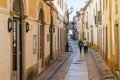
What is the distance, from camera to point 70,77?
17.0 meters

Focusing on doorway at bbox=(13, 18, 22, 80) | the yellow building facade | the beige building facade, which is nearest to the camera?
the yellow building facade

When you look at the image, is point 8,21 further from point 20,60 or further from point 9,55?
point 20,60

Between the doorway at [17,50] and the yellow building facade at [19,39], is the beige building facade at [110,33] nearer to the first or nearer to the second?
the yellow building facade at [19,39]

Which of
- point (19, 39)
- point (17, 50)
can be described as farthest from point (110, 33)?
point (17, 50)

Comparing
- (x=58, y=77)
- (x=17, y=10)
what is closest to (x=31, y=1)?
(x=17, y=10)

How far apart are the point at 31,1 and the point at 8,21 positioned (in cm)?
457

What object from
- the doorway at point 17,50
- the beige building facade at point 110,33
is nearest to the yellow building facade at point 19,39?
the doorway at point 17,50

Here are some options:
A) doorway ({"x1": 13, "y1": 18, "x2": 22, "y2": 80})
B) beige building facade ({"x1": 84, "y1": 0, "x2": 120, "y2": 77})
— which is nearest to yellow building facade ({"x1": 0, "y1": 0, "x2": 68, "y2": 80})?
doorway ({"x1": 13, "y1": 18, "x2": 22, "y2": 80})

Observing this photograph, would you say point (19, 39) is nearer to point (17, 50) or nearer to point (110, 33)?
point (17, 50)

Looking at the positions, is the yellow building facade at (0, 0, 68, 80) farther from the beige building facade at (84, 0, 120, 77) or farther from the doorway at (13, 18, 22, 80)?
the beige building facade at (84, 0, 120, 77)

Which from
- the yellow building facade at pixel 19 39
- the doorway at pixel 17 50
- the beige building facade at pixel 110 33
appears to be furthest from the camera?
the beige building facade at pixel 110 33

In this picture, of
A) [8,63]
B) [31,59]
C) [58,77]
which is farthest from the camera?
[58,77]

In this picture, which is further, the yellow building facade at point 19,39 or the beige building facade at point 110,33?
the beige building facade at point 110,33

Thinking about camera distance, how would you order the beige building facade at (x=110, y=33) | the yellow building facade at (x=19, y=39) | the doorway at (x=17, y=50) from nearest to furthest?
the yellow building facade at (x=19, y=39)
the doorway at (x=17, y=50)
the beige building facade at (x=110, y=33)
